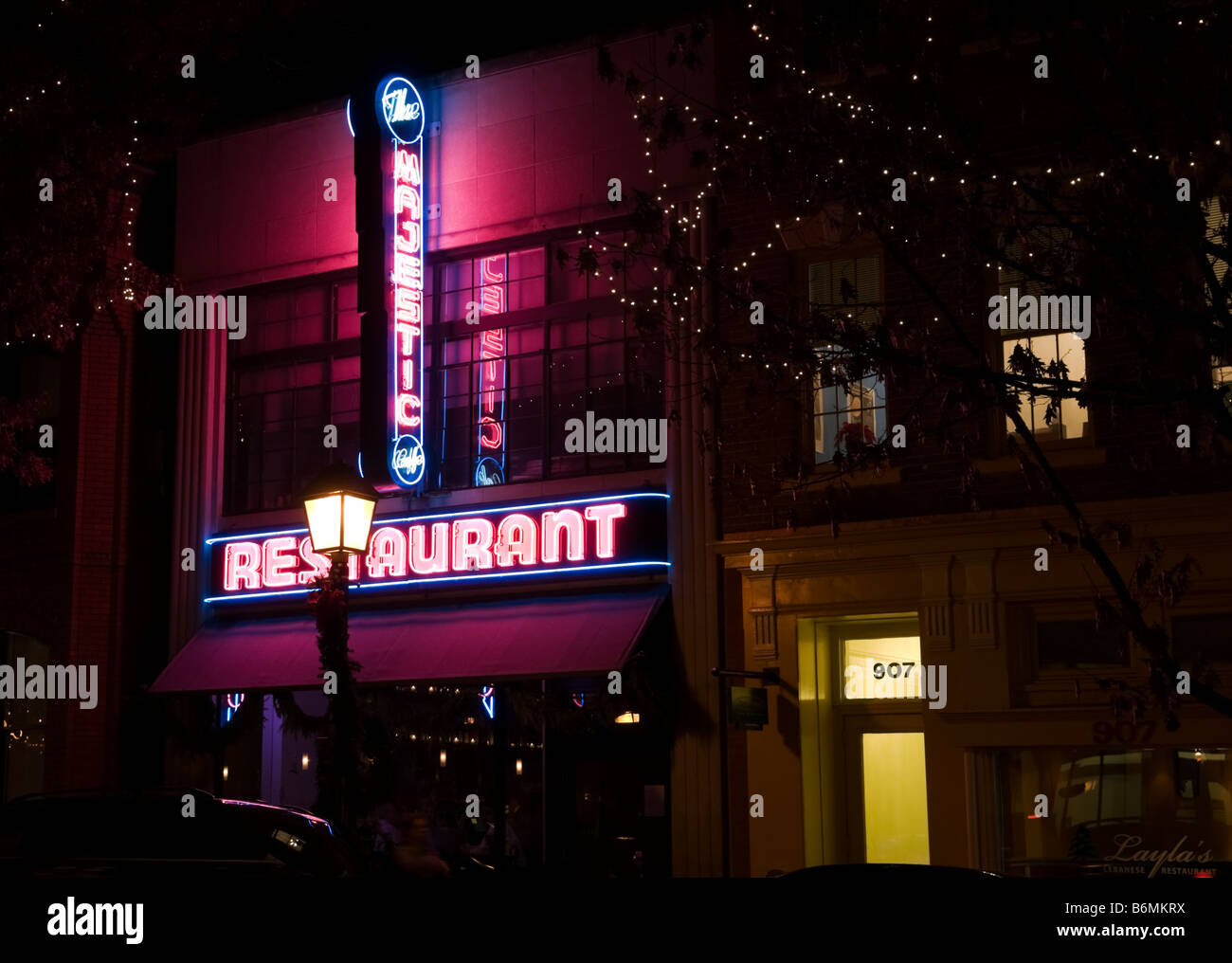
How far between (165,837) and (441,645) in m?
5.23

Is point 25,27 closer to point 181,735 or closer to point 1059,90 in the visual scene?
point 181,735

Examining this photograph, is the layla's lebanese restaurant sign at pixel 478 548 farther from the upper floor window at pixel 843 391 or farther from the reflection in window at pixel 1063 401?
the reflection in window at pixel 1063 401

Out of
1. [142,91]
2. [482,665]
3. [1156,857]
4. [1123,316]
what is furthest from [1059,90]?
[142,91]

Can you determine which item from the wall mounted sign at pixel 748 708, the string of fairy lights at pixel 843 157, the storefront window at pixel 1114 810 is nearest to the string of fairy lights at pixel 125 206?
the string of fairy lights at pixel 843 157

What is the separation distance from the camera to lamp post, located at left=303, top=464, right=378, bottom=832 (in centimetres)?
1123

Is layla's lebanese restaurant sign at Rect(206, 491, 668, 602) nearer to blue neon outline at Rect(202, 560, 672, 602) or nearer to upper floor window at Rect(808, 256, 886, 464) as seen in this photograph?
blue neon outline at Rect(202, 560, 672, 602)

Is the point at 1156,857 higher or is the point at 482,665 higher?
the point at 482,665

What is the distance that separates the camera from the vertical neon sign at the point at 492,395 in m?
17.0

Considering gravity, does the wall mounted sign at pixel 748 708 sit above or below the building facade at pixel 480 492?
below

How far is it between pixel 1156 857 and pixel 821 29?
7593 mm

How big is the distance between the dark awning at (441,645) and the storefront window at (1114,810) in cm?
401

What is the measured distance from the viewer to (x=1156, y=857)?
1259 centimetres

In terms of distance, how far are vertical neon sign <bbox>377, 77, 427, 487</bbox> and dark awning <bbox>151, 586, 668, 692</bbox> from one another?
1.72 m

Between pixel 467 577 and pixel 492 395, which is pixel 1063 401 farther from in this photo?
pixel 467 577
